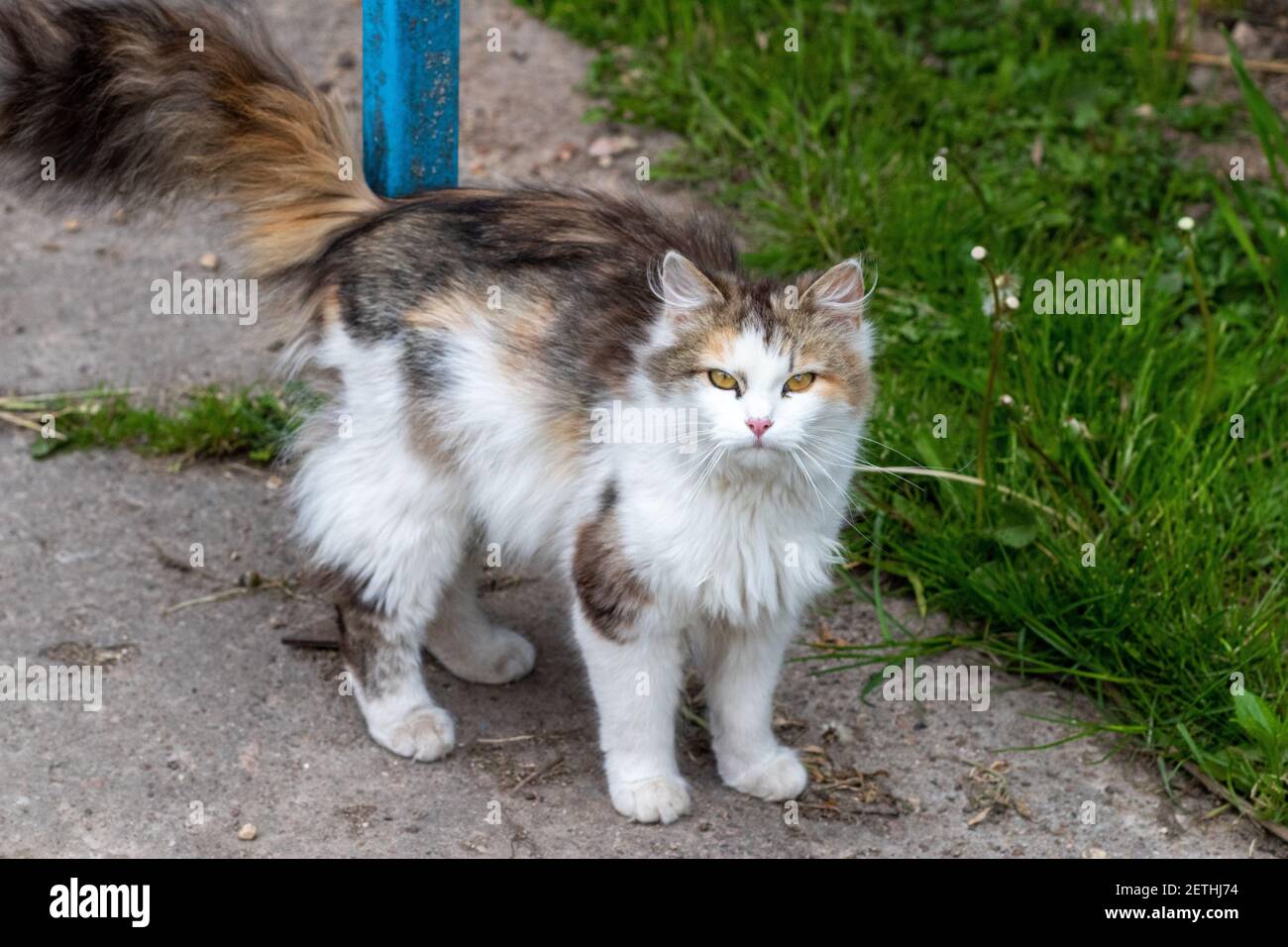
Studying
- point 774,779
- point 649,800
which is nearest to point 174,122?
point 649,800

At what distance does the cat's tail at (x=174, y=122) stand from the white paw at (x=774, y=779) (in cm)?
167

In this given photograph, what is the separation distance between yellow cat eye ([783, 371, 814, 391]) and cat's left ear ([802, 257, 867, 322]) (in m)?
0.18

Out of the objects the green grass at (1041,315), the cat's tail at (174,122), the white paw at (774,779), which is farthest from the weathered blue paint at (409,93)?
the white paw at (774,779)

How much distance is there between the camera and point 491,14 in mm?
6949

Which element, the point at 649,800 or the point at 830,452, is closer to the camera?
the point at 830,452

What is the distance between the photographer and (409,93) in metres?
4.04

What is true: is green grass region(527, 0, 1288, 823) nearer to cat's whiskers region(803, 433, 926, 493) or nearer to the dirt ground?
the dirt ground

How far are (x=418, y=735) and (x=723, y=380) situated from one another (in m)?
1.23

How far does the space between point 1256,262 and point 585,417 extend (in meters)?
2.79

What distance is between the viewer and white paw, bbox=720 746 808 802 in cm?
379

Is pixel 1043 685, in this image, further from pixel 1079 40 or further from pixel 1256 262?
pixel 1079 40

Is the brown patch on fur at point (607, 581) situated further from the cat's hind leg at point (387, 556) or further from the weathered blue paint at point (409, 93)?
the weathered blue paint at point (409, 93)

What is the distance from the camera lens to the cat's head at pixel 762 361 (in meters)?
3.25

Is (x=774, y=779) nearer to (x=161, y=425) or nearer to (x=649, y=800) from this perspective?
(x=649, y=800)
